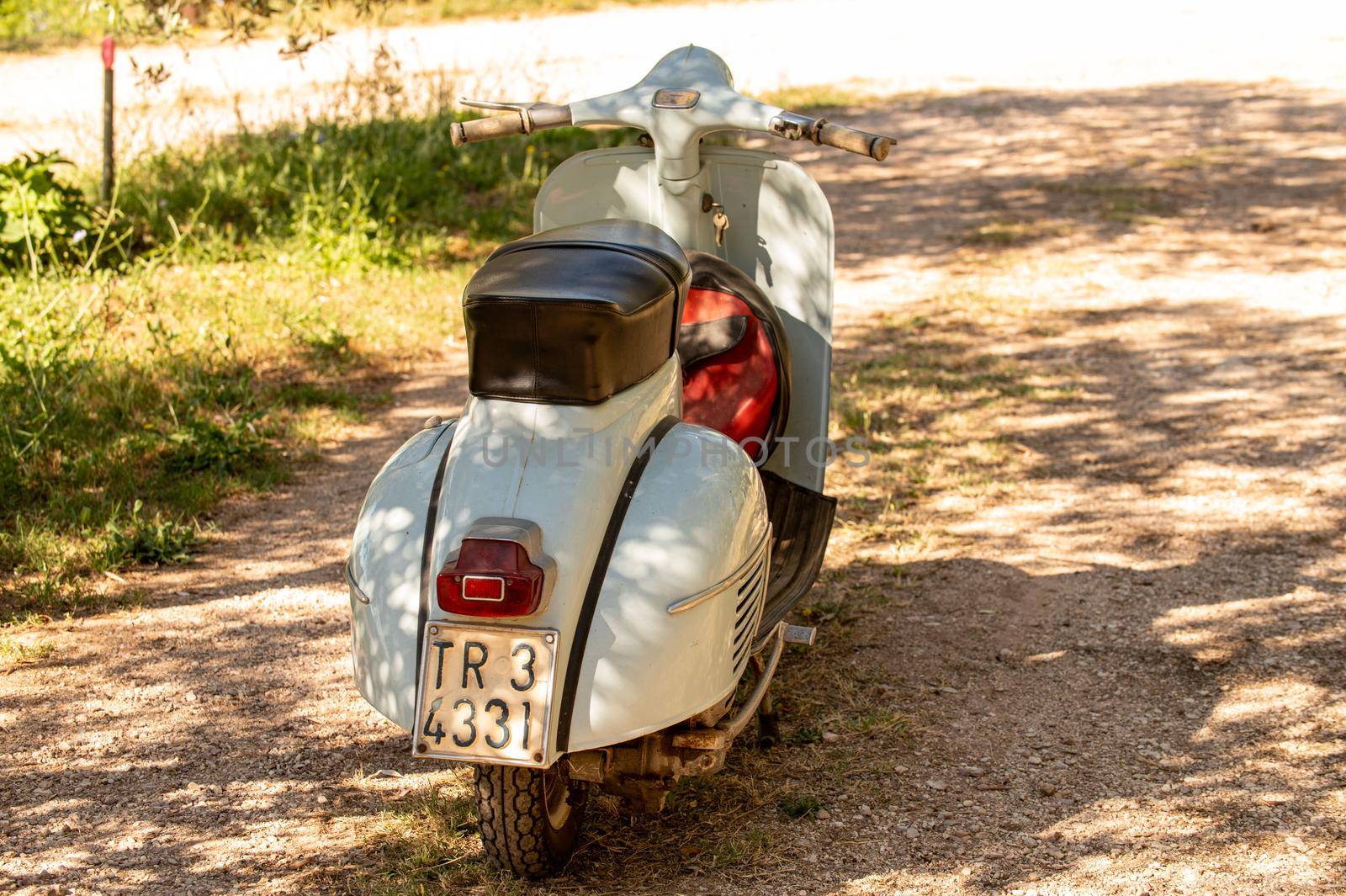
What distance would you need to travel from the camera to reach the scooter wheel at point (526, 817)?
2393 millimetres

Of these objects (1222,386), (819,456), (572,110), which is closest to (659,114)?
(572,110)

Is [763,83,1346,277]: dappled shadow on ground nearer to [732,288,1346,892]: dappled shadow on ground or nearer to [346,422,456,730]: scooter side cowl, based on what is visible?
[732,288,1346,892]: dappled shadow on ground

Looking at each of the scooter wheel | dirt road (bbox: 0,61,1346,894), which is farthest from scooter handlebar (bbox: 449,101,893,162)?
the scooter wheel

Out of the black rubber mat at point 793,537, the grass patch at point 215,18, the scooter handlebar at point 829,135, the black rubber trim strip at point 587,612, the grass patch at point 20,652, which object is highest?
the grass patch at point 215,18

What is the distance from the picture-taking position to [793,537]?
10.7ft

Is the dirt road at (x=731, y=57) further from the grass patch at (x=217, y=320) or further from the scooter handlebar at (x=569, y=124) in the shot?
the scooter handlebar at (x=569, y=124)

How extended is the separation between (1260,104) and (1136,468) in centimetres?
661

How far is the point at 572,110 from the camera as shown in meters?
3.21

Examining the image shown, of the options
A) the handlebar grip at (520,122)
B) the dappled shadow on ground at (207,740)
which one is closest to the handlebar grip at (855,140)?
the handlebar grip at (520,122)

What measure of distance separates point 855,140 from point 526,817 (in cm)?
163

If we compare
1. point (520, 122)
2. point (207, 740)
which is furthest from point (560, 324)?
point (207, 740)

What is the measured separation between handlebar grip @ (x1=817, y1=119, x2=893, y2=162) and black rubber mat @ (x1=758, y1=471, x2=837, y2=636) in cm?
81

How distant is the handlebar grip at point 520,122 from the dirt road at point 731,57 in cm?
518

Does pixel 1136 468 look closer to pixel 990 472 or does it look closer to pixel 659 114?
pixel 990 472
